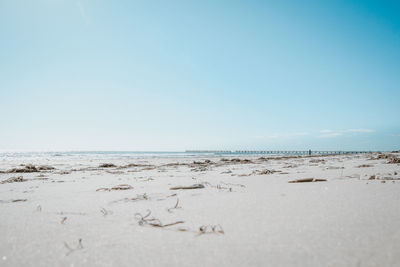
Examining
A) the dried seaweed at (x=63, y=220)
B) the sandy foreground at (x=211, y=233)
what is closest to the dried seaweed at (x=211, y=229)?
the sandy foreground at (x=211, y=233)

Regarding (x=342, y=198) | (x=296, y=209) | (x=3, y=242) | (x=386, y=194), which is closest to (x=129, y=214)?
(x=3, y=242)

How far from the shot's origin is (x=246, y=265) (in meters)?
1.07

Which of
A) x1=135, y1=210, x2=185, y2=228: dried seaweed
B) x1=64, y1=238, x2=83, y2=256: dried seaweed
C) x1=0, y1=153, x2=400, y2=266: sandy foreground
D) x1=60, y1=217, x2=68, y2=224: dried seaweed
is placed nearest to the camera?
x1=0, y1=153, x2=400, y2=266: sandy foreground

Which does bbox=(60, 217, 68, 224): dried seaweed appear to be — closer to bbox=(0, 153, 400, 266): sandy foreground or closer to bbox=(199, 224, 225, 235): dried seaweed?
bbox=(0, 153, 400, 266): sandy foreground

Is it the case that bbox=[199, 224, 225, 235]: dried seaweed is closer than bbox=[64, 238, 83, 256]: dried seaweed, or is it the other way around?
bbox=[64, 238, 83, 256]: dried seaweed

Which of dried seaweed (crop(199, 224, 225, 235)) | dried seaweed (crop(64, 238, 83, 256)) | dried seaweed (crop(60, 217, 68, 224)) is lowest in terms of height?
dried seaweed (crop(60, 217, 68, 224))

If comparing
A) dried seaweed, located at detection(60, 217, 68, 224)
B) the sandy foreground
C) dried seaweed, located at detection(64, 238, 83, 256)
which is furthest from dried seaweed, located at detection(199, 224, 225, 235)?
dried seaweed, located at detection(60, 217, 68, 224)

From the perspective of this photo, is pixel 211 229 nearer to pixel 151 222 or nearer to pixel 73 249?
pixel 151 222

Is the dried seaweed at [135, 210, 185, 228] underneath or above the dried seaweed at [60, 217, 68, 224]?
above

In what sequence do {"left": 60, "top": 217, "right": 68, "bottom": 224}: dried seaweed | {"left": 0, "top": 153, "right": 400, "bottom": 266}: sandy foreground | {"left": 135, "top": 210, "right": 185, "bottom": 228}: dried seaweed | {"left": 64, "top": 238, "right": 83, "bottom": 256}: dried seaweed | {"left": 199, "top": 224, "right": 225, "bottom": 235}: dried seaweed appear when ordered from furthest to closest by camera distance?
{"left": 60, "top": 217, "right": 68, "bottom": 224}: dried seaweed → {"left": 135, "top": 210, "right": 185, "bottom": 228}: dried seaweed → {"left": 199, "top": 224, "right": 225, "bottom": 235}: dried seaweed → {"left": 64, "top": 238, "right": 83, "bottom": 256}: dried seaweed → {"left": 0, "top": 153, "right": 400, "bottom": 266}: sandy foreground

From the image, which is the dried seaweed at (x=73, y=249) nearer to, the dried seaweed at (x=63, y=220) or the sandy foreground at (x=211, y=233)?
the sandy foreground at (x=211, y=233)

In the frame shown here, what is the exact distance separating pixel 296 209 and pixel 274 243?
0.82 metres

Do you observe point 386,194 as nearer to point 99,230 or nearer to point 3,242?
point 99,230

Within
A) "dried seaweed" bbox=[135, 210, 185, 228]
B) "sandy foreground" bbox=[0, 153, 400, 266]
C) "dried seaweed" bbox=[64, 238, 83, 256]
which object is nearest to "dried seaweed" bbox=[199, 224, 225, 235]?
"sandy foreground" bbox=[0, 153, 400, 266]
